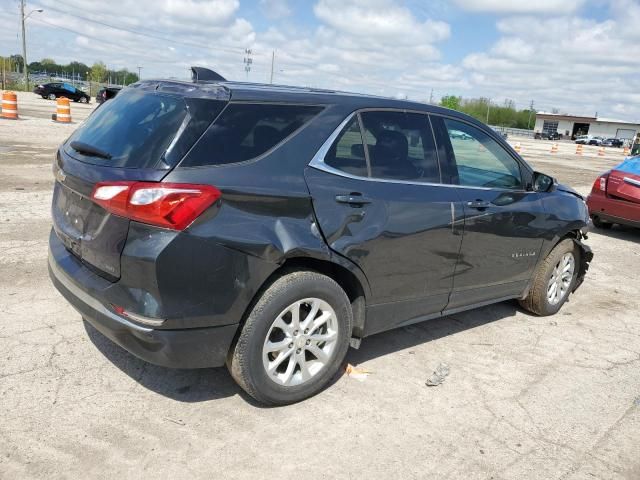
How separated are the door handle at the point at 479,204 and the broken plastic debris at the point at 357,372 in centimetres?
140

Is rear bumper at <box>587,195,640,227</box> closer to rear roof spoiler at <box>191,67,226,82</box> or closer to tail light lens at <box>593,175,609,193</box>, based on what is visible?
tail light lens at <box>593,175,609,193</box>

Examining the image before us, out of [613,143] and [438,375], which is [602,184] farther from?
[613,143]

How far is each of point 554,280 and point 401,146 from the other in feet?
7.92

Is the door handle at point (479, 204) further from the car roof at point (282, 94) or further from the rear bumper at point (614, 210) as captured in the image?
the rear bumper at point (614, 210)

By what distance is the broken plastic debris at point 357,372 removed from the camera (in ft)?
12.4

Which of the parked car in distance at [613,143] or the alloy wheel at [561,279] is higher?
the alloy wheel at [561,279]

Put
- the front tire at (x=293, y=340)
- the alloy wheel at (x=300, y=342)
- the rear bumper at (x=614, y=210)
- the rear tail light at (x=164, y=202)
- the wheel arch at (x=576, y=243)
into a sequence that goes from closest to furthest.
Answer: the rear tail light at (x=164, y=202)
the front tire at (x=293, y=340)
the alloy wheel at (x=300, y=342)
the wheel arch at (x=576, y=243)
the rear bumper at (x=614, y=210)

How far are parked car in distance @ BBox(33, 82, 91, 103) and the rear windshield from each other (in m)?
44.2

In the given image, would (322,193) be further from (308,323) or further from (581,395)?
(581,395)

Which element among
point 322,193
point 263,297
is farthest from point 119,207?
point 322,193

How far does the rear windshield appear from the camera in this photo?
2.87m

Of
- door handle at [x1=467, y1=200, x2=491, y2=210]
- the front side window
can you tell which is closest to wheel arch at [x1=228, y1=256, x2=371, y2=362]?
door handle at [x1=467, y1=200, x2=491, y2=210]

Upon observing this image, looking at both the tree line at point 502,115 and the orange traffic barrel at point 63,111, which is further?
the tree line at point 502,115

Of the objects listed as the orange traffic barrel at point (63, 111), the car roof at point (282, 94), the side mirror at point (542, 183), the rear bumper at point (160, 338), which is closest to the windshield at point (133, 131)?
the car roof at point (282, 94)
